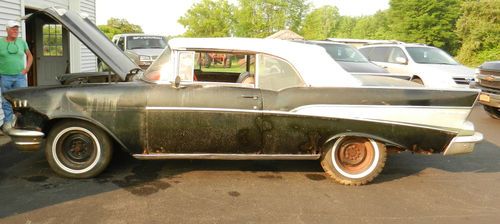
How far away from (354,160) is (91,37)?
3555 mm

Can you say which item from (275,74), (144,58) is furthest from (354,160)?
(144,58)

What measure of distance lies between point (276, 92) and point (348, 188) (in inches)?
52.6

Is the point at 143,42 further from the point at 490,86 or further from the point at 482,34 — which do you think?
the point at 482,34

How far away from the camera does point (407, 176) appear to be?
17.7ft

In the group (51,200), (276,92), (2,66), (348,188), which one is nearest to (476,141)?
(348,188)

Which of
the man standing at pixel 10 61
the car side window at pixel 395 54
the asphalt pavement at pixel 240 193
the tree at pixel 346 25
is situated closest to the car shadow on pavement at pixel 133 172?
the asphalt pavement at pixel 240 193

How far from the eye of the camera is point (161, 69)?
16.3 feet

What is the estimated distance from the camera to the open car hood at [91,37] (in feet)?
17.5

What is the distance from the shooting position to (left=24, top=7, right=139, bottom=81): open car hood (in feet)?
17.5

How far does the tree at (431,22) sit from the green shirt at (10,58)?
54.0 metres

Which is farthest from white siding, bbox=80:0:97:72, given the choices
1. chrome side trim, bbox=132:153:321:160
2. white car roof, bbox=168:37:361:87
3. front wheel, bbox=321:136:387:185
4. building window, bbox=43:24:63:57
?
front wheel, bbox=321:136:387:185

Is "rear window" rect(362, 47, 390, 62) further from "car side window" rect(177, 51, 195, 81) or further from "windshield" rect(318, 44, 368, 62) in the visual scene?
"car side window" rect(177, 51, 195, 81)

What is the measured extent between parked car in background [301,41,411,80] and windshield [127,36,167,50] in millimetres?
7484

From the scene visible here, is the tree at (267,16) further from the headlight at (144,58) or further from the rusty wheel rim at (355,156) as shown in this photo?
the rusty wheel rim at (355,156)
